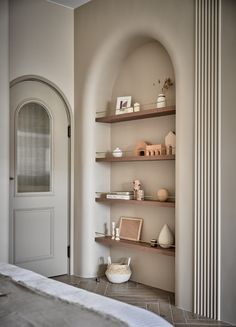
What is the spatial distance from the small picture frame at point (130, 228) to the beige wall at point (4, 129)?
129 centimetres

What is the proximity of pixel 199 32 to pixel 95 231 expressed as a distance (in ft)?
7.99

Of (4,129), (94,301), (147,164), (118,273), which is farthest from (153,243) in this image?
(94,301)

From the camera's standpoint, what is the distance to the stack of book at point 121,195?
4.06m

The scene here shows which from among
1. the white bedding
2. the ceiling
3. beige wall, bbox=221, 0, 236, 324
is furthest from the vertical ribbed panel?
the ceiling

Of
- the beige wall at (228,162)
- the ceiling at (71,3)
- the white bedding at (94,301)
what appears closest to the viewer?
the white bedding at (94,301)

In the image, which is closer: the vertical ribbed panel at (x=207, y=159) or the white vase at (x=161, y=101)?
the vertical ribbed panel at (x=207, y=159)

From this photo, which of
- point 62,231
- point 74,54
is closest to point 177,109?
point 74,54

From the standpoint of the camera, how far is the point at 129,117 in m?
4.10

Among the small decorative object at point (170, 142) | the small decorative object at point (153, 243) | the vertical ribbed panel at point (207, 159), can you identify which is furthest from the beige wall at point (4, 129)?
the vertical ribbed panel at point (207, 159)

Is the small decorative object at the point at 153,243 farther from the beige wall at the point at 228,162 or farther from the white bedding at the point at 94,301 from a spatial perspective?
the white bedding at the point at 94,301

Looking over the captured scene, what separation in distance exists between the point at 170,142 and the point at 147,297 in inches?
60.1

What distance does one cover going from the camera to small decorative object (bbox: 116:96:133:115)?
420cm

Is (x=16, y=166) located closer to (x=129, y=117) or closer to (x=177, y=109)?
(x=129, y=117)

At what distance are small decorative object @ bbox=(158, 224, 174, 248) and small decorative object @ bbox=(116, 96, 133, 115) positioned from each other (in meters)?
1.36
